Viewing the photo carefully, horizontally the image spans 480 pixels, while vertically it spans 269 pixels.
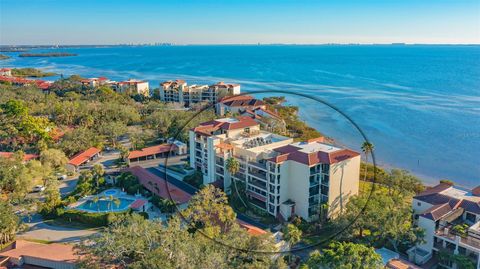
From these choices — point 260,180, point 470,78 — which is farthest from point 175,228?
point 470,78

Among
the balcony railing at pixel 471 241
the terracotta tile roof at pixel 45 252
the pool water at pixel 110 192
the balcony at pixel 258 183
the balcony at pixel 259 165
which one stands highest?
the balcony at pixel 259 165

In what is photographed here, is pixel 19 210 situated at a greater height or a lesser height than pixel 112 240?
lesser

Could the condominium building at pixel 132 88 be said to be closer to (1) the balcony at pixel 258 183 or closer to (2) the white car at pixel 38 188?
(2) the white car at pixel 38 188

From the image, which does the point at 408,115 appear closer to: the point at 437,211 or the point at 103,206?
the point at 437,211

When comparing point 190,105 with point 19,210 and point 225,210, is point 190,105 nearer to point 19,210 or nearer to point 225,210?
point 19,210

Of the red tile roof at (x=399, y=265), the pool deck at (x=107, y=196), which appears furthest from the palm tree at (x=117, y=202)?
the red tile roof at (x=399, y=265)

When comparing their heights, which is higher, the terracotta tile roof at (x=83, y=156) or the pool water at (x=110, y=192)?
the terracotta tile roof at (x=83, y=156)
